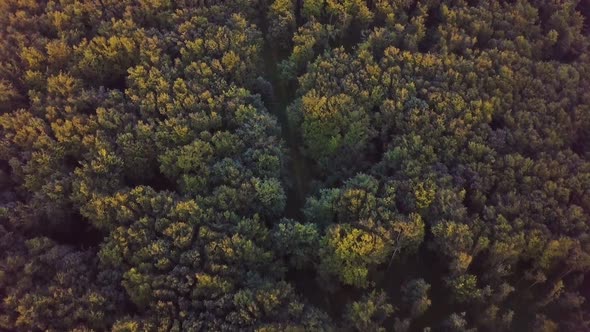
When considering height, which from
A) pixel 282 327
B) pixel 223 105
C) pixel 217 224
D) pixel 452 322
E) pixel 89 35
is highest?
pixel 89 35

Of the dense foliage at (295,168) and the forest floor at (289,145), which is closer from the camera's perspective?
the dense foliage at (295,168)

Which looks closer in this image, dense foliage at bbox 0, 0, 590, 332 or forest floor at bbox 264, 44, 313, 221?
dense foliage at bbox 0, 0, 590, 332

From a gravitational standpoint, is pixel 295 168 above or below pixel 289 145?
below

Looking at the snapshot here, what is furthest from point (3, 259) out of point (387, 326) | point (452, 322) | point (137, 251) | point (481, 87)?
point (481, 87)

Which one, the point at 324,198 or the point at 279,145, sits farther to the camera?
the point at 279,145

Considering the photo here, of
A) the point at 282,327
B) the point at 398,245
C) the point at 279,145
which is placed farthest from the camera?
the point at 279,145

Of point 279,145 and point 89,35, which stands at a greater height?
point 89,35

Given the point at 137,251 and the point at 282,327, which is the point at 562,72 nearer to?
the point at 282,327

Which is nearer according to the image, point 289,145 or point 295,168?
point 295,168
